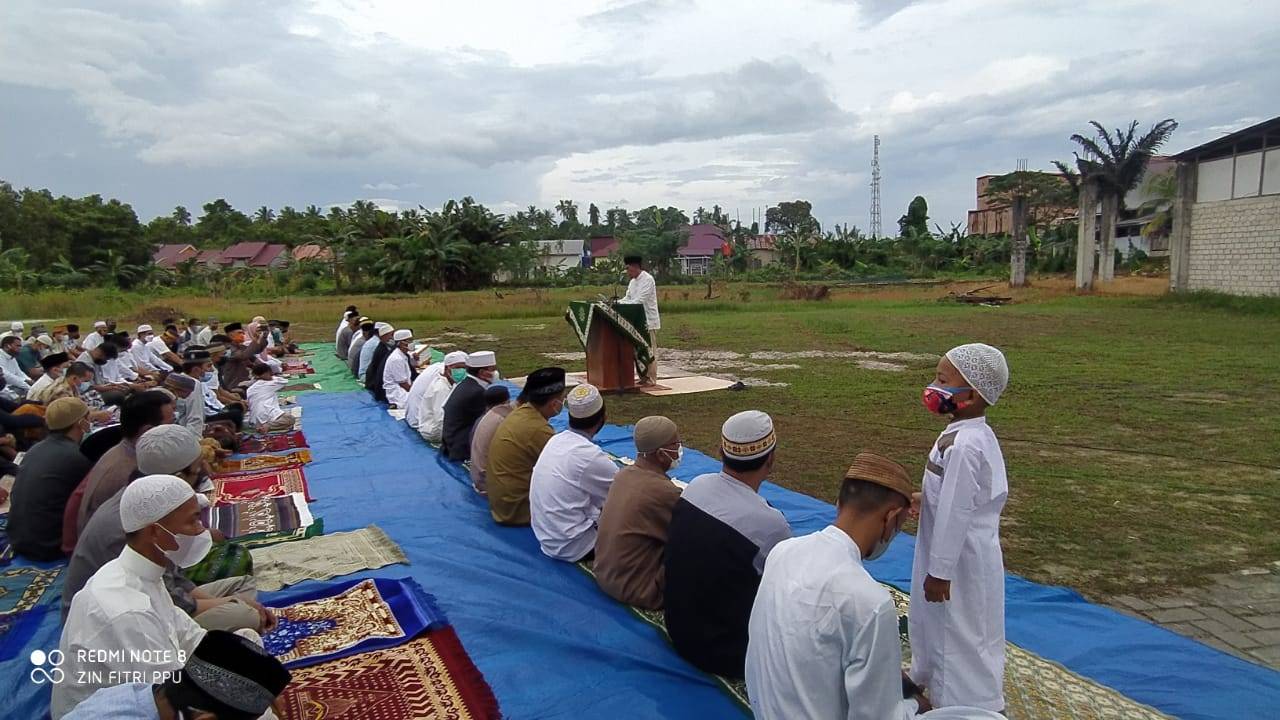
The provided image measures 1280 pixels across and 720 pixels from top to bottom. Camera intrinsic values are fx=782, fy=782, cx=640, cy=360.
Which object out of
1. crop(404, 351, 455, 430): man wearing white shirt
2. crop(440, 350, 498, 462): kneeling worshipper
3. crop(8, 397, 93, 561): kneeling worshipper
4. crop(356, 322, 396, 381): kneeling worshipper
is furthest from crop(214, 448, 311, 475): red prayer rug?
crop(356, 322, 396, 381): kneeling worshipper

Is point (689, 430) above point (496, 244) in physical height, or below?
below

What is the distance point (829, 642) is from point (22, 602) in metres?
3.94

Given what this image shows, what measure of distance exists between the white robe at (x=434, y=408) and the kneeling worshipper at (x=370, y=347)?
8.69 ft

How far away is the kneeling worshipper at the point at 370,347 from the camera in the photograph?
385 inches

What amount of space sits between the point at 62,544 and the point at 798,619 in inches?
160

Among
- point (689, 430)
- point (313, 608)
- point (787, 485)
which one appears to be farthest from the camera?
point (689, 430)

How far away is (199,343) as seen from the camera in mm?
11312

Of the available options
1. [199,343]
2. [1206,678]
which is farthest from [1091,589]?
[199,343]

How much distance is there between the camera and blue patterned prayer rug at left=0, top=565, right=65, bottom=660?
132 inches

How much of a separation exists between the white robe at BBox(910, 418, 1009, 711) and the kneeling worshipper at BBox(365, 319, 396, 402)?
754 centimetres

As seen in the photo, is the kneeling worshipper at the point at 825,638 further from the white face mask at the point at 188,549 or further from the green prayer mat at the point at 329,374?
the green prayer mat at the point at 329,374

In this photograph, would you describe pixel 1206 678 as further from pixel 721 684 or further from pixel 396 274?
pixel 396 274

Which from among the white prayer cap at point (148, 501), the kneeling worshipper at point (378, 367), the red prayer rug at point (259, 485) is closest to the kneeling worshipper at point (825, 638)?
the white prayer cap at point (148, 501)

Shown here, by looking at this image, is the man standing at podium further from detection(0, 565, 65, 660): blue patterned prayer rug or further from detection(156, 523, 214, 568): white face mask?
detection(156, 523, 214, 568): white face mask
